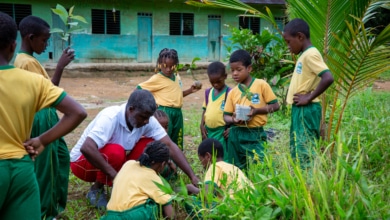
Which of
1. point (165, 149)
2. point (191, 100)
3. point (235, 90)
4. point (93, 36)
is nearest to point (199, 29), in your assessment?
point (93, 36)

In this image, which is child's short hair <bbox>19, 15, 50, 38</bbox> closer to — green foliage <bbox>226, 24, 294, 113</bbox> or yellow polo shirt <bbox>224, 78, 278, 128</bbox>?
yellow polo shirt <bbox>224, 78, 278, 128</bbox>

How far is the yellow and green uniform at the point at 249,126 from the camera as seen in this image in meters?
4.52

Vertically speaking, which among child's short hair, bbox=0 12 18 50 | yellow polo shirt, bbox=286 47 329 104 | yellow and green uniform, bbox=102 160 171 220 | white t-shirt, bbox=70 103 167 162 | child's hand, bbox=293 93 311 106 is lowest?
yellow and green uniform, bbox=102 160 171 220

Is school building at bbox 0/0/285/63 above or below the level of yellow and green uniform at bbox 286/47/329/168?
above

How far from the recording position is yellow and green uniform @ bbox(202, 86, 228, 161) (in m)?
4.88

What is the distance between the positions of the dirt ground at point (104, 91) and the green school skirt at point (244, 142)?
413cm

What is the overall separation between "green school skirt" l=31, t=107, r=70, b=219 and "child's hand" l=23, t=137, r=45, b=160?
1.07 meters

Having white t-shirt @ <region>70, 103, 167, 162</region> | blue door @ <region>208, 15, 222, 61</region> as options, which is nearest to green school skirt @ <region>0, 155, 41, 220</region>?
white t-shirt @ <region>70, 103, 167, 162</region>

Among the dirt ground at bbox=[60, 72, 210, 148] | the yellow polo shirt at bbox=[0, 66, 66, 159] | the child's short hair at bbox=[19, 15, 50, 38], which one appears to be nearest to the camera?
the yellow polo shirt at bbox=[0, 66, 66, 159]

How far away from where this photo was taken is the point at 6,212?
7.82ft

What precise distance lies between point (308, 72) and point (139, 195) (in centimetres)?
187

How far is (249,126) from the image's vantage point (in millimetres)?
4543

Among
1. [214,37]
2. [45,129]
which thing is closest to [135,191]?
[45,129]

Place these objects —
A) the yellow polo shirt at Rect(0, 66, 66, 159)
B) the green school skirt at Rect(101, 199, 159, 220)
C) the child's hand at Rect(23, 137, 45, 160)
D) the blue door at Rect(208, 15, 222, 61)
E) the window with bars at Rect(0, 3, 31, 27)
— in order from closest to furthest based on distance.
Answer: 1. the yellow polo shirt at Rect(0, 66, 66, 159)
2. the child's hand at Rect(23, 137, 45, 160)
3. the green school skirt at Rect(101, 199, 159, 220)
4. the window with bars at Rect(0, 3, 31, 27)
5. the blue door at Rect(208, 15, 222, 61)
